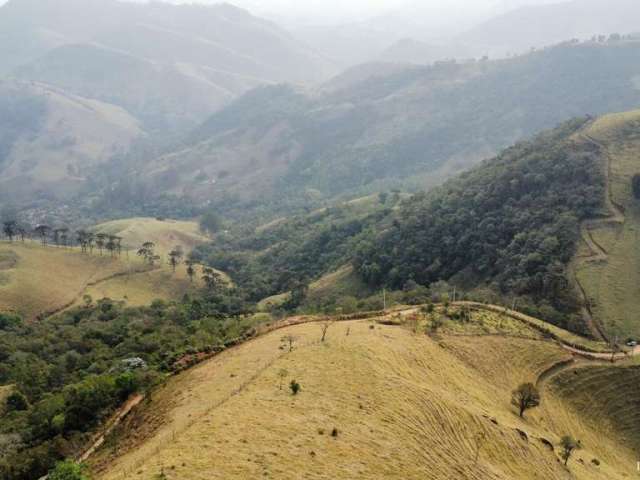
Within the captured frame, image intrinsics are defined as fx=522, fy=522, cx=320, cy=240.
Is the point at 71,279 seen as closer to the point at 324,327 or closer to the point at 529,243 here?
the point at 324,327

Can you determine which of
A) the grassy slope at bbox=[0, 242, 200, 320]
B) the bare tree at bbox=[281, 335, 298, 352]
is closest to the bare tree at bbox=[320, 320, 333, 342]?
the bare tree at bbox=[281, 335, 298, 352]

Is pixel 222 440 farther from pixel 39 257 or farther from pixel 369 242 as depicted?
pixel 39 257

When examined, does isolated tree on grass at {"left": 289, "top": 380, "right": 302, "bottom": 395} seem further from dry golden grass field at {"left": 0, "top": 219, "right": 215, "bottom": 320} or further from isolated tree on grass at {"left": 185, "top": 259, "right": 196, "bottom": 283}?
isolated tree on grass at {"left": 185, "top": 259, "right": 196, "bottom": 283}

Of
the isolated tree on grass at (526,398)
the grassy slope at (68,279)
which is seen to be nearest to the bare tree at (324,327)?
the isolated tree on grass at (526,398)

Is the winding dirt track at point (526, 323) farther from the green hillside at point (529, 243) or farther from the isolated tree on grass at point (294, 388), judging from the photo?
the isolated tree on grass at point (294, 388)

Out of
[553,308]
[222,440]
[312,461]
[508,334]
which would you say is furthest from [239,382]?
[553,308]

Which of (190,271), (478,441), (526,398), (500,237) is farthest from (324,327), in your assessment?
(190,271)
